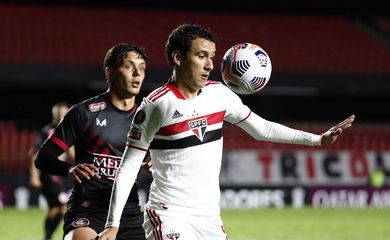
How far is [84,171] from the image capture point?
5.06m

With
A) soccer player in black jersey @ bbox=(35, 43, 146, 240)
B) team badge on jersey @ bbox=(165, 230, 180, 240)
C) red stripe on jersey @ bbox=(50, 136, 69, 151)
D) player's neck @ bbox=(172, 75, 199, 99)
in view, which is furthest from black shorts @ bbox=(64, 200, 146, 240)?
player's neck @ bbox=(172, 75, 199, 99)

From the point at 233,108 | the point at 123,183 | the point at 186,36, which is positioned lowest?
the point at 123,183

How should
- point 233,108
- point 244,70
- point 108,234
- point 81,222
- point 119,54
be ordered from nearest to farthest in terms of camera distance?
point 108,234
point 233,108
point 244,70
point 81,222
point 119,54

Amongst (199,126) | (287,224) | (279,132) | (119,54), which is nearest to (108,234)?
(199,126)

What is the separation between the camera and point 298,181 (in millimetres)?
18031

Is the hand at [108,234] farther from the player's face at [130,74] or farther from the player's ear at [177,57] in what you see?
the player's face at [130,74]

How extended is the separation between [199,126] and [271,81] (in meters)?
16.5

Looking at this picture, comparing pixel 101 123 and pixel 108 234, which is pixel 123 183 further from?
pixel 101 123

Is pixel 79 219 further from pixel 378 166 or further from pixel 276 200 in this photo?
pixel 378 166

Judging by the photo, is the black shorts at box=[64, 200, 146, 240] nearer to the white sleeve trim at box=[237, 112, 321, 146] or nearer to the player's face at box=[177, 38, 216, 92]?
the white sleeve trim at box=[237, 112, 321, 146]

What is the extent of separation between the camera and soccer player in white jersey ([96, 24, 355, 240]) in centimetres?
437

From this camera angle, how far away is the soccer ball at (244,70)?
17.1ft

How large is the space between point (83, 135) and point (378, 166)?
14009 millimetres

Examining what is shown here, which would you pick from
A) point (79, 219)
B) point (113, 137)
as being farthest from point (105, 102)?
point (79, 219)
